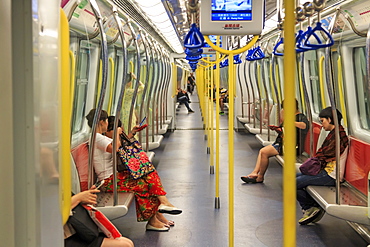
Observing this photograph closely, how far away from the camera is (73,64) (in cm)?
351

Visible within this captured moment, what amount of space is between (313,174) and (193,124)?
1241 cm

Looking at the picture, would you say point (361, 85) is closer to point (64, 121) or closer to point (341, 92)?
point (341, 92)

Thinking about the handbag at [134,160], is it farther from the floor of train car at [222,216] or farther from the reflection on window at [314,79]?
the reflection on window at [314,79]

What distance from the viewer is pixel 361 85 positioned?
17.6 ft

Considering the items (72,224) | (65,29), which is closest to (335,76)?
(72,224)

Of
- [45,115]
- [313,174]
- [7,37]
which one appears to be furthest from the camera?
[313,174]

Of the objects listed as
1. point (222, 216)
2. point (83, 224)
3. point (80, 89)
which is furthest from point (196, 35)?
point (222, 216)

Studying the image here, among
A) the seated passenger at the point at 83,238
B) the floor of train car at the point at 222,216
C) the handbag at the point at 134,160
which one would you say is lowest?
the floor of train car at the point at 222,216

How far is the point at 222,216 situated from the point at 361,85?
2069mm

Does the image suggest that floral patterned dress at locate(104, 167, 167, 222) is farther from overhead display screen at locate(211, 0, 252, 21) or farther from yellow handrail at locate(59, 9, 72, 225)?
yellow handrail at locate(59, 9, 72, 225)

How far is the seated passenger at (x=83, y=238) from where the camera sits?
3.72 meters

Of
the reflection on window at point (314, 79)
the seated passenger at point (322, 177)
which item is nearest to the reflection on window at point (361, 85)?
the seated passenger at point (322, 177)

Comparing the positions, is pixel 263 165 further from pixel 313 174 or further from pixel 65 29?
pixel 65 29

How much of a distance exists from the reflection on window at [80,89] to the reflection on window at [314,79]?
3.54 metres
